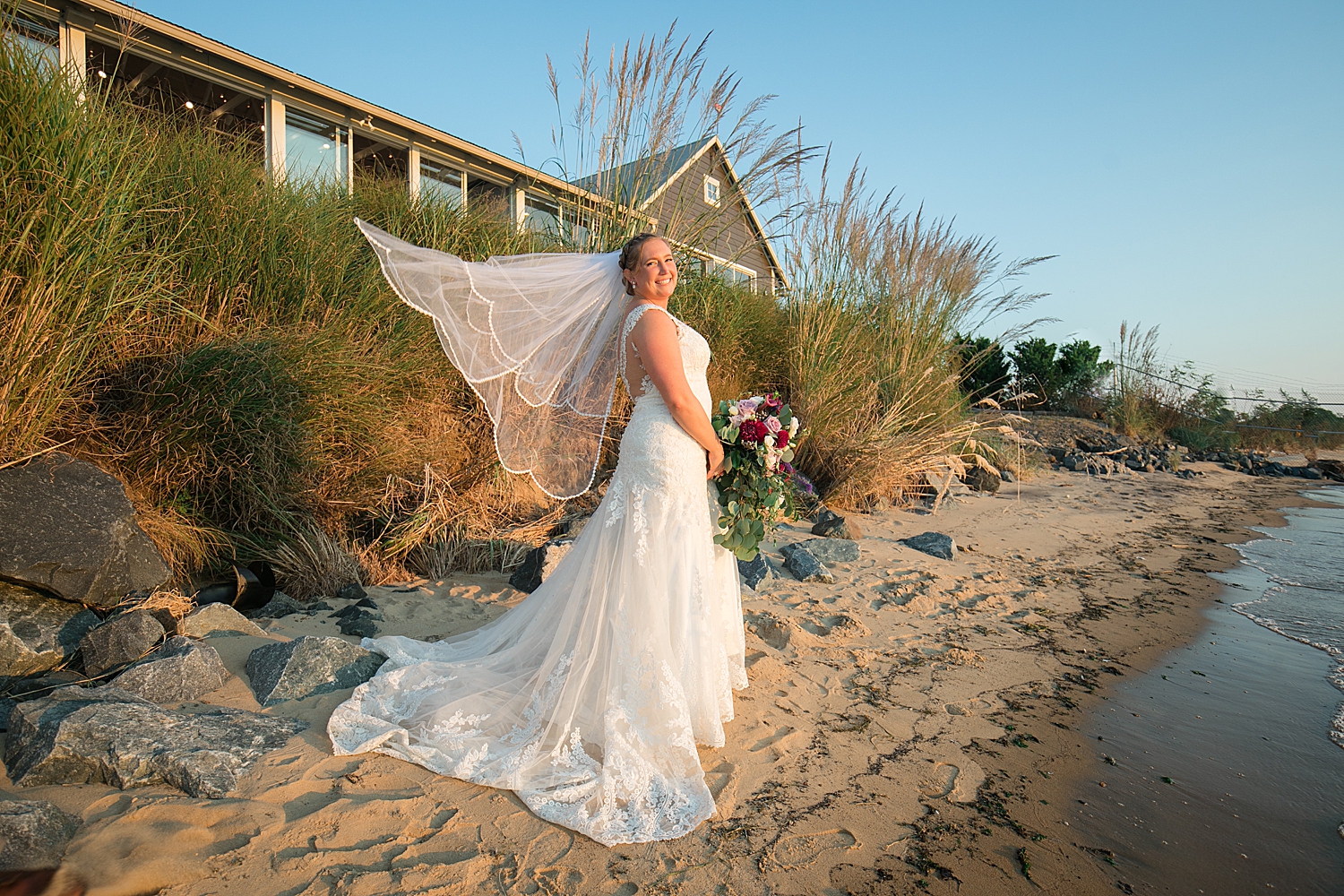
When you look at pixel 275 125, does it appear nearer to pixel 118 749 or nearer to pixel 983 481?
pixel 118 749

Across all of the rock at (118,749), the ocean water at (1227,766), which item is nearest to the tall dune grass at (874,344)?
the ocean water at (1227,766)

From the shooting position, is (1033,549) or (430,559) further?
(1033,549)

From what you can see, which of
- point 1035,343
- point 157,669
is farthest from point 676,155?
point 1035,343

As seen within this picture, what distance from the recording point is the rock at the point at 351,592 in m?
4.52

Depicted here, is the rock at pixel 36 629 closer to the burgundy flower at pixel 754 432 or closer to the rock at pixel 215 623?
the rock at pixel 215 623

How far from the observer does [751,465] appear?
3.43 m

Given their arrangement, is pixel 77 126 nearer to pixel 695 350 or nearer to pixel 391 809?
pixel 695 350

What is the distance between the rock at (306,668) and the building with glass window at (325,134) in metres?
3.57

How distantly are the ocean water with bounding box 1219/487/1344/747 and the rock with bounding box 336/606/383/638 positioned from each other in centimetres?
512

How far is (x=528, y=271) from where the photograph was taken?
12.5 feet

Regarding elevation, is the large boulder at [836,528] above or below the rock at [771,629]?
above

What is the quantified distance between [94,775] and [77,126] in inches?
134

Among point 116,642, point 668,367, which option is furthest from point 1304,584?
point 116,642

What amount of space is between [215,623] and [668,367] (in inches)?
111
